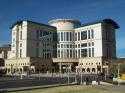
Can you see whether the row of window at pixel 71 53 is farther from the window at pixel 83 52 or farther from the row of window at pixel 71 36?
the row of window at pixel 71 36

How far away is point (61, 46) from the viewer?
→ 174 metres

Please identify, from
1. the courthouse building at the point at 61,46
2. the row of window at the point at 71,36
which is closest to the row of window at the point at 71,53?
the courthouse building at the point at 61,46

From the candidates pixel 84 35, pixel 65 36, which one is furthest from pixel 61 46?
pixel 84 35

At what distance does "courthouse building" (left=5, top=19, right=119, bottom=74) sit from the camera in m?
159

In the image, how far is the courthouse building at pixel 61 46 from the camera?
15862cm

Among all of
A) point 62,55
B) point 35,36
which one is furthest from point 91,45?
point 35,36

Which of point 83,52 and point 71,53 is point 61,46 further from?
point 83,52

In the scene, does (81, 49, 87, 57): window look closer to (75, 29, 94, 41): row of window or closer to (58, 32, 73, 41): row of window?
(75, 29, 94, 41): row of window

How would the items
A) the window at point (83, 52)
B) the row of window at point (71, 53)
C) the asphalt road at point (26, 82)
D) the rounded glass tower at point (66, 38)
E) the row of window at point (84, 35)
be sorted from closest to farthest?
the asphalt road at point (26, 82)
the row of window at point (84, 35)
the window at point (83, 52)
the row of window at point (71, 53)
the rounded glass tower at point (66, 38)

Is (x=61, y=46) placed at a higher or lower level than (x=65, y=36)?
lower

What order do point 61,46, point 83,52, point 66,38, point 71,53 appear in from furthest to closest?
point 61,46, point 66,38, point 71,53, point 83,52

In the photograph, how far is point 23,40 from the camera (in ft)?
533

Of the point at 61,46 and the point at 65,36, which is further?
the point at 61,46

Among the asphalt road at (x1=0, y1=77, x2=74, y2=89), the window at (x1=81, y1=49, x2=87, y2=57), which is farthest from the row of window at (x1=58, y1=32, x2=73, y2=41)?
the asphalt road at (x1=0, y1=77, x2=74, y2=89)
